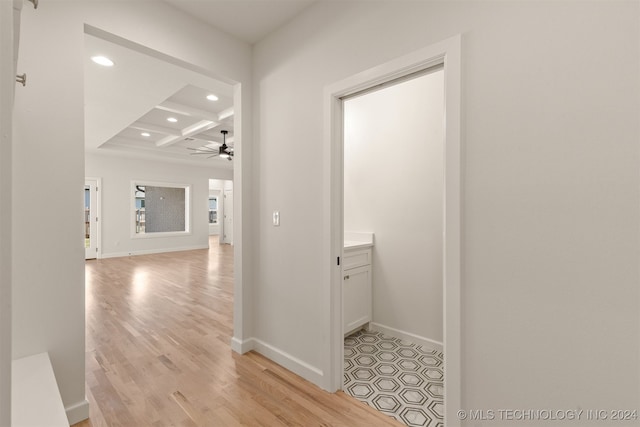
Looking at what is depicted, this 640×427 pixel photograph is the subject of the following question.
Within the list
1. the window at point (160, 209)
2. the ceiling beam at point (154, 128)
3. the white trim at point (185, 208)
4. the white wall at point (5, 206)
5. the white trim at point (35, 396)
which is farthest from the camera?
the window at point (160, 209)

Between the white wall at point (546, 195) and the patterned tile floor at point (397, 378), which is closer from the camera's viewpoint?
the white wall at point (546, 195)

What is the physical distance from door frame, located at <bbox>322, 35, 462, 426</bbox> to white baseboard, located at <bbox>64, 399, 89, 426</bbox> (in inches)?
57.2

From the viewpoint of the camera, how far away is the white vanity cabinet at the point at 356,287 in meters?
2.70

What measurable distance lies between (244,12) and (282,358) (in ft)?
8.91

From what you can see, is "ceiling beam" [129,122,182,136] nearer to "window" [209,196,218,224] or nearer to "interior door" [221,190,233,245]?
"interior door" [221,190,233,245]

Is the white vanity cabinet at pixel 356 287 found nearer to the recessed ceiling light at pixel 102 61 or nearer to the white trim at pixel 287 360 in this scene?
the white trim at pixel 287 360

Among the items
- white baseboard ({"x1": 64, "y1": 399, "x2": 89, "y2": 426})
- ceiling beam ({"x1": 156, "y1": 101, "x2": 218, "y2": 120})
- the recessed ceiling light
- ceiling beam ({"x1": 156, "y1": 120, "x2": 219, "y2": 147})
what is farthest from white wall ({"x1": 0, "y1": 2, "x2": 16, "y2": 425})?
ceiling beam ({"x1": 156, "y1": 120, "x2": 219, "y2": 147})

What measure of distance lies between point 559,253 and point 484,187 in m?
0.39

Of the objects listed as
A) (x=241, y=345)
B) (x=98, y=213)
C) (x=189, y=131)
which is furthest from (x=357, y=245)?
(x=98, y=213)

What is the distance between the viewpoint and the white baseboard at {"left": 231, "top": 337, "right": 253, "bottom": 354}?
8.25 ft

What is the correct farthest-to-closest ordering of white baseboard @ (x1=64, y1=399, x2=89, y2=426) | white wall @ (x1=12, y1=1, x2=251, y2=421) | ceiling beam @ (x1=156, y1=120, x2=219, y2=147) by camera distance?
ceiling beam @ (x1=156, y1=120, x2=219, y2=147), white baseboard @ (x1=64, y1=399, x2=89, y2=426), white wall @ (x1=12, y1=1, x2=251, y2=421)

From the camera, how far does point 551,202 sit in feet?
3.91

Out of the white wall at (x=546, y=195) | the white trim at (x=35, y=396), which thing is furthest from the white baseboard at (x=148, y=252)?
the white wall at (x=546, y=195)

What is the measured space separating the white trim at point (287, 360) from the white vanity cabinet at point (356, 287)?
23.1 inches
